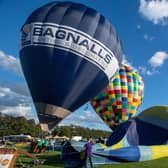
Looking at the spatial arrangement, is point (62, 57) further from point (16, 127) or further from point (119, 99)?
point (16, 127)

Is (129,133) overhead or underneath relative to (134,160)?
overhead

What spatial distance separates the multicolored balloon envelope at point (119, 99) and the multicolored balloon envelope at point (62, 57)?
9574 millimetres

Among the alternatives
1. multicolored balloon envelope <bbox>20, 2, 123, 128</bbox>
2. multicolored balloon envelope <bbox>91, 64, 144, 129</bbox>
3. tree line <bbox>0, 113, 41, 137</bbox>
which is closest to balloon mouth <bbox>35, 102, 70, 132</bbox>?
multicolored balloon envelope <bbox>20, 2, 123, 128</bbox>

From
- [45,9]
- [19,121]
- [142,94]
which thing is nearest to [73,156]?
[45,9]

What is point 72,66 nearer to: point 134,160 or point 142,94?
point 134,160

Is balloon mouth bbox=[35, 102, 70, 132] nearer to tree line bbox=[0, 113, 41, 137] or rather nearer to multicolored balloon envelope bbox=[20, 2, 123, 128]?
multicolored balloon envelope bbox=[20, 2, 123, 128]

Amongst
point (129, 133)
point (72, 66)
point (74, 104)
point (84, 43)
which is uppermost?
point (84, 43)

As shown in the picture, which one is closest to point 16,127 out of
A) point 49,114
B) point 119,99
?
point 119,99

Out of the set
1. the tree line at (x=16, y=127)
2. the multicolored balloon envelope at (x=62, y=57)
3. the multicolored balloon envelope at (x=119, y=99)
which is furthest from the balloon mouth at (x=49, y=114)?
the tree line at (x=16, y=127)

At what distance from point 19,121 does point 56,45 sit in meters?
85.1

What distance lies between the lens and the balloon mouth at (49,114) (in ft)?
56.1

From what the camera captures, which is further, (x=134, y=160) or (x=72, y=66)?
(x=72, y=66)

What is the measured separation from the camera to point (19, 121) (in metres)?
99.3

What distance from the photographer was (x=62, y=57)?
674 inches
